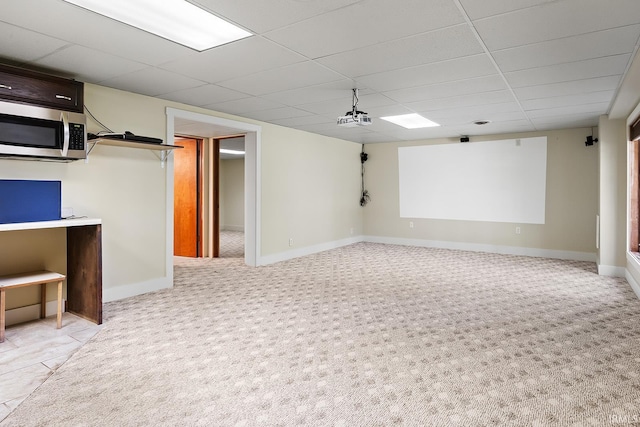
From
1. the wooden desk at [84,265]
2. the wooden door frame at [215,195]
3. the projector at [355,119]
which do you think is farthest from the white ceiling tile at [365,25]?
the wooden door frame at [215,195]

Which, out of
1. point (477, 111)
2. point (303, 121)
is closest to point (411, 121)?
point (477, 111)

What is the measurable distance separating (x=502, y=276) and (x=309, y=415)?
4376 mm

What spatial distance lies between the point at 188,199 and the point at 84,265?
146 inches

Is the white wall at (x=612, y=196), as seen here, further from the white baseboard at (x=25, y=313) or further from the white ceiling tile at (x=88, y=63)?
the white baseboard at (x=25, y=313)

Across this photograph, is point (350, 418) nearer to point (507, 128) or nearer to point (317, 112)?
point (317, 112)

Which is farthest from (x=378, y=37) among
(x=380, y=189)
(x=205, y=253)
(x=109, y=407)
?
(x=380, y=189)

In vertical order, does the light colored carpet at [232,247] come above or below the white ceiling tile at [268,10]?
below

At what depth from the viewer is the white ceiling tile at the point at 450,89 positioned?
3975 mm

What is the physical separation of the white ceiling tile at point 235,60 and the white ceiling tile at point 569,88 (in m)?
2.73

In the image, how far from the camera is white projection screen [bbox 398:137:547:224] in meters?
7.32

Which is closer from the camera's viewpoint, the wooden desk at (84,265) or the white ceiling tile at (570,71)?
the white ceiling tile at (570,71)

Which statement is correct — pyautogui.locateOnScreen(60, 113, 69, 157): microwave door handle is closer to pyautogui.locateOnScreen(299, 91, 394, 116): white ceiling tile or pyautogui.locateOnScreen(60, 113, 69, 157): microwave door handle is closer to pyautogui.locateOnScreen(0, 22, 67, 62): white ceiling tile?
pyautogui.locateOnScreen(0, 22, 67, 62): white ceiling tile

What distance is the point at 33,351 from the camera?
2.98 metres

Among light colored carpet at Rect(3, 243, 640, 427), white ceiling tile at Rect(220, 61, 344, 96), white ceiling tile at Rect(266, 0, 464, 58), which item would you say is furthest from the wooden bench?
white ceiling tile at Rect(266, 0, 464, 58)
